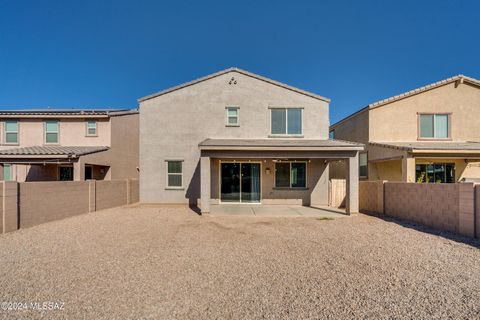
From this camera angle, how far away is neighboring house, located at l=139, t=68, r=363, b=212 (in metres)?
13.6

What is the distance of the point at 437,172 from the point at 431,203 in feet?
27.9

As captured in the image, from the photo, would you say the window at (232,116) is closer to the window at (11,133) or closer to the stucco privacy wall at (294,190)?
the stucco privacy wall at (294,190)

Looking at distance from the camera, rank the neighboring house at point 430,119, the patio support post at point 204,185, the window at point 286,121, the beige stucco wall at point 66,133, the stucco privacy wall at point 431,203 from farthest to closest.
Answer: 1. the beige stucco wall at point 66,133
2. the neighboring house at point 430,119
3. the window at point 286,121
4. the patio support post at point 204,185
5. the stucco privacy wall at point 431,203

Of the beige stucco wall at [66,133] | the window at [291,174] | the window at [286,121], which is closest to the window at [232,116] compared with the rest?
the window at [286,121]

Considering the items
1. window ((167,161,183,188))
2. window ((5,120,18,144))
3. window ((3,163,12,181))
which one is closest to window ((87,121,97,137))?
window ((5,120,18,144))

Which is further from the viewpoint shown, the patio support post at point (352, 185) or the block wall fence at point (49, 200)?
the patio support post at point (352, 185)

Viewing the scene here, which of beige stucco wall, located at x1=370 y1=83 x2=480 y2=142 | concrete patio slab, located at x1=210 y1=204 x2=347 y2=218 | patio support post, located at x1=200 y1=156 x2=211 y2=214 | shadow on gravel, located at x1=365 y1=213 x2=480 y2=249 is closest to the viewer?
shadow on gravel, located at x1=365 y1=213 x2=480 y2=249

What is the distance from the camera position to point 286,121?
1391 cm

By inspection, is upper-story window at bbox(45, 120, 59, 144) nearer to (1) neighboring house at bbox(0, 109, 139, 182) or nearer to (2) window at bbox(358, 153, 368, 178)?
(1) neighboring house at bbox(0, 109, 139, 182)

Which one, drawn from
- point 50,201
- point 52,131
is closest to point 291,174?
point 50,201

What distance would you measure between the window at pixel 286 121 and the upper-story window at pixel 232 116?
2.16 meters

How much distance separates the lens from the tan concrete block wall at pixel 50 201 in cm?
846

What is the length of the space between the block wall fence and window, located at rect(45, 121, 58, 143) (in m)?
6.48

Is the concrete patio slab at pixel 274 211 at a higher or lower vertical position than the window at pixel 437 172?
lower
